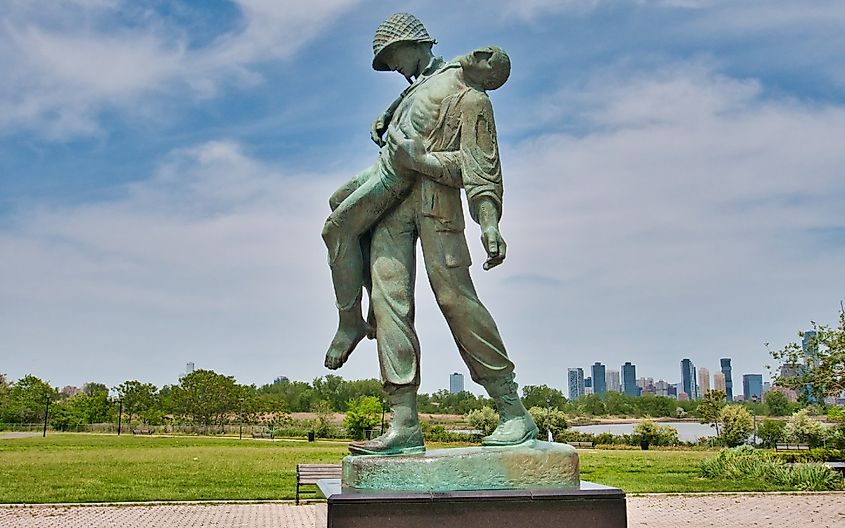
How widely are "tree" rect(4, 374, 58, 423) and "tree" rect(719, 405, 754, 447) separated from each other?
47.4 metres

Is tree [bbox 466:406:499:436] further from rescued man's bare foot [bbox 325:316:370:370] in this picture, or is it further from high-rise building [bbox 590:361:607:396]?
high-rise building [bbox 590:361:607:396]

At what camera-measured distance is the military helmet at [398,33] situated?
18.6 feet

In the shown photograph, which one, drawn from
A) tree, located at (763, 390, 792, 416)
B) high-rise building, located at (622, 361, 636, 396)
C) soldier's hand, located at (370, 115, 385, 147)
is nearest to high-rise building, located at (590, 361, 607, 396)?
high-rise building, located at (622, 361, 636, 396)

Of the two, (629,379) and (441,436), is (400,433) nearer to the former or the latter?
(441,436)

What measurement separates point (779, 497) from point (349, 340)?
48.4 feet

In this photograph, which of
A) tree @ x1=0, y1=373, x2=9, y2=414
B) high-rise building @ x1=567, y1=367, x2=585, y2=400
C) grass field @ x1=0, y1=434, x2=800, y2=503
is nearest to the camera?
grass field @ x1=0, y1=434, x2=800, y2=503

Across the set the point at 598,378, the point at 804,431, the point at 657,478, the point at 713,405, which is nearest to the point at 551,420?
the point at 804,431

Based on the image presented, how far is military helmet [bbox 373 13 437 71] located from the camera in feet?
18.6

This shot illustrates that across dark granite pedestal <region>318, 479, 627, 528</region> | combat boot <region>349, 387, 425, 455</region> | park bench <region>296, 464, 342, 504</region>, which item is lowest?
park bench <region>296, 464, 342, 504</region>

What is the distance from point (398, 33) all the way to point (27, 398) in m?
63.9

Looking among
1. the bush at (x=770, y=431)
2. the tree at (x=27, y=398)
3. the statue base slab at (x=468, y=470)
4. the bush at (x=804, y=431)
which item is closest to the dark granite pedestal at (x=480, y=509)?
the statue base slab at (x=468, y=470)

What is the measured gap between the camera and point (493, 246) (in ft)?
16.5

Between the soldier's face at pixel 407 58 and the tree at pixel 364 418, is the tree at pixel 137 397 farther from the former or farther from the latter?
the soldier's face at pixel 407 58

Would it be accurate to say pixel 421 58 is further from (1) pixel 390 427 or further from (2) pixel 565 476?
(2) pixel 565 476
